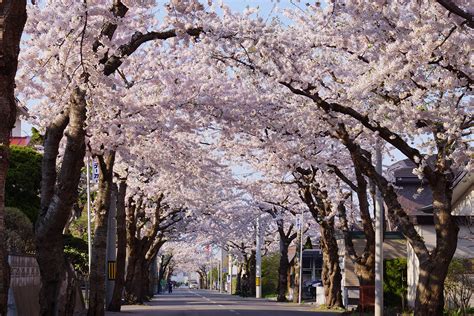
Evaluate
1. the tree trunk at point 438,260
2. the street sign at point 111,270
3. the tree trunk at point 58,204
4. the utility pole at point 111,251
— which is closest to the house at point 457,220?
the tree trunk at point 438,260

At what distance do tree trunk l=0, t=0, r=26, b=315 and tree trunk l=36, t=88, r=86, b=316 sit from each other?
7308mm

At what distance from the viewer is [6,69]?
7676 millimetres

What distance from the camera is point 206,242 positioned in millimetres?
78938

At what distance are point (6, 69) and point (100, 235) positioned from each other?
17788mm

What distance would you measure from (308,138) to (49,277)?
40.7 feet

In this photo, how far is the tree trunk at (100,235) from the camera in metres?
25.1

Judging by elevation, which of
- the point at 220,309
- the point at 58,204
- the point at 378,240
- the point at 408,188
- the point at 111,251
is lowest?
the point at 220,309

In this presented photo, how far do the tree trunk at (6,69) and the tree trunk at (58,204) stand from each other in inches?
288

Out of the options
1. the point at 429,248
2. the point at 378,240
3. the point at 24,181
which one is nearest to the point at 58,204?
the point at 378,240

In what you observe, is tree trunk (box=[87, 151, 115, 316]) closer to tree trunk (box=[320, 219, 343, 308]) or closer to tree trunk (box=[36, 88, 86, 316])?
tree trunk (box=[36, 88, 86, 316])

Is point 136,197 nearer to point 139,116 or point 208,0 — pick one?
point 139,116

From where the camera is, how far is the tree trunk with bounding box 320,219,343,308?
123 ft

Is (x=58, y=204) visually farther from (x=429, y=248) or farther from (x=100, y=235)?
(x=429, y=248)

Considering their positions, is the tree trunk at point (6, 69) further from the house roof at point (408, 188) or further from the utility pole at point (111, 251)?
the house roof at point (408, 188)
